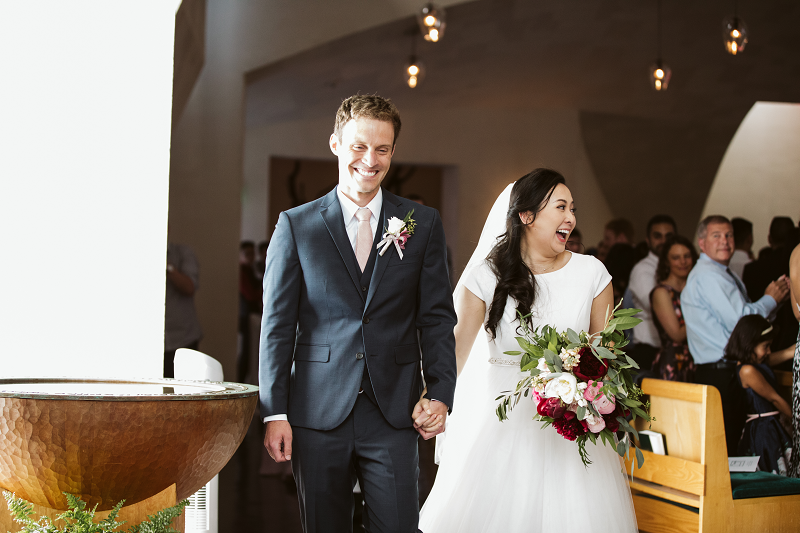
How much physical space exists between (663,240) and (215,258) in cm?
377

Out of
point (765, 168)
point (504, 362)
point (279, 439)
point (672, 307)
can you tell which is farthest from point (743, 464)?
point (765, 168)

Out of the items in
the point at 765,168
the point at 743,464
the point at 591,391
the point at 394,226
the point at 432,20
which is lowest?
the point at 743,464

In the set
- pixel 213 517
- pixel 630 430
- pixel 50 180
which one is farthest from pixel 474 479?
pixel 50 180

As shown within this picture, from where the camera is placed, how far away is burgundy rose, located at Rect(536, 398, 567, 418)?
2.30 meters

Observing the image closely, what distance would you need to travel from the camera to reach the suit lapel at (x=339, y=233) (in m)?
2.09

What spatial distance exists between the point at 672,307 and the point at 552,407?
3.43 metres

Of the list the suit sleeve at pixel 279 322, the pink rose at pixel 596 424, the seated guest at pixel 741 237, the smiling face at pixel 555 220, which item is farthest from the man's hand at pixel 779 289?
the suit sleeve at pixel 279 322

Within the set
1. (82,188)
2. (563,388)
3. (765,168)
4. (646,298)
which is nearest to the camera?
(563,388)

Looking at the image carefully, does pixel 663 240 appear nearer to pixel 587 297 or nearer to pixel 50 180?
pixel 587 297

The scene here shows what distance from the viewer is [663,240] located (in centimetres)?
602

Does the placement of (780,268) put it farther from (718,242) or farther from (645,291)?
(718,242)

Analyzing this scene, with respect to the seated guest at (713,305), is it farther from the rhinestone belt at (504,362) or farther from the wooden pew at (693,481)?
the rhinestone belt at (504,362)

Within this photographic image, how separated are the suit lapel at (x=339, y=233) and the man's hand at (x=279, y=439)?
1.31 ft

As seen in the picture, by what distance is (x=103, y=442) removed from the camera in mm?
1543
